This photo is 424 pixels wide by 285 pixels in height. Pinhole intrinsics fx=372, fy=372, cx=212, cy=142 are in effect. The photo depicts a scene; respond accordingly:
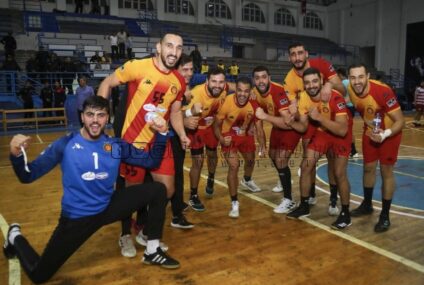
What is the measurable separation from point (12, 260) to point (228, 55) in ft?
91.4

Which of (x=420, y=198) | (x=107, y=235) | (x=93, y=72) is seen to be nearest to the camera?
(x=107, y=235)

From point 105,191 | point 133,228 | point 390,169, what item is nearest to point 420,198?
point 390,169

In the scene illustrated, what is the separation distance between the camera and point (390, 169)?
16.4 feet

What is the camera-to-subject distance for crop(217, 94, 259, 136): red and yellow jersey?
18.9 ft

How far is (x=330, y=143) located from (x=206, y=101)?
74.2 inches

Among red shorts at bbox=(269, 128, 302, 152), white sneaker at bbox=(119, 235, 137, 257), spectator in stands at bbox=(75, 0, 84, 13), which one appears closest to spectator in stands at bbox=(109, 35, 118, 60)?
spectator in stands at bbox=(75, 0, 84, 13)

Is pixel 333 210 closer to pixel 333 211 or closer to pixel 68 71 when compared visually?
pixel 333 211

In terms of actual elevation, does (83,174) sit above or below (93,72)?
below

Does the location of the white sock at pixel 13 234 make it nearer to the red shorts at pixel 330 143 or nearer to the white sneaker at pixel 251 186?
the red shorts at pixel 330 143

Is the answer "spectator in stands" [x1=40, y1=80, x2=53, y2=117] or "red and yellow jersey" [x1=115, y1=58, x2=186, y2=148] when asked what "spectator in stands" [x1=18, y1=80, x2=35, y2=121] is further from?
"red and yellow jersey" [x1=115, y1=58, x2=186, y2=148]

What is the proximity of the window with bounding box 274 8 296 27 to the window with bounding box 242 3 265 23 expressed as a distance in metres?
1.57

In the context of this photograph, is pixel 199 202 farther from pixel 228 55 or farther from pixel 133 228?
pixel 228 55

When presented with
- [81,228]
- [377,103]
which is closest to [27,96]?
[81,228]

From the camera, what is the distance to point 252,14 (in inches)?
1362
